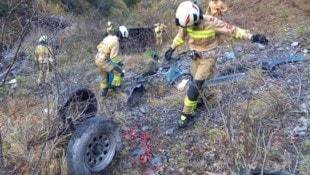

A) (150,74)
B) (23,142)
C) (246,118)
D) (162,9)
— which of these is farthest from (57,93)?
(162,9)

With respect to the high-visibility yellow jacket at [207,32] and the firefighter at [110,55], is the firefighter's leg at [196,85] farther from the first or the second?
the firefighter at [110,55]

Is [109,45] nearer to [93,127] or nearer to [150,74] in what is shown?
[150,74]

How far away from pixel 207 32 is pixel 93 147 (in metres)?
1.86

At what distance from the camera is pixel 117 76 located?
24.4 feet

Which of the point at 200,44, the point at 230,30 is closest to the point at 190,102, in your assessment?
the point at 200,44

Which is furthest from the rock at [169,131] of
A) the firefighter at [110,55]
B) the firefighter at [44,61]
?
the firefighter at [110,55]

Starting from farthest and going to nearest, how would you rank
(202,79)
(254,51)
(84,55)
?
1. (84,55)
2. (254,51)
3. (202,79)

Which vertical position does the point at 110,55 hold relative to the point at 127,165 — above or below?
above

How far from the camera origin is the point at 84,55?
488 inches

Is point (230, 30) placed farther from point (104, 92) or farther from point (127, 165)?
point (104, 92)

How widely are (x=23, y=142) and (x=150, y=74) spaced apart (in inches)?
149

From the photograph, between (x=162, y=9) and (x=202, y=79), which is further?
(x=162, y=9)

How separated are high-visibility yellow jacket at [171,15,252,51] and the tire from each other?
1436 mm

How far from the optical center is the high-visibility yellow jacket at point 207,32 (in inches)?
193
